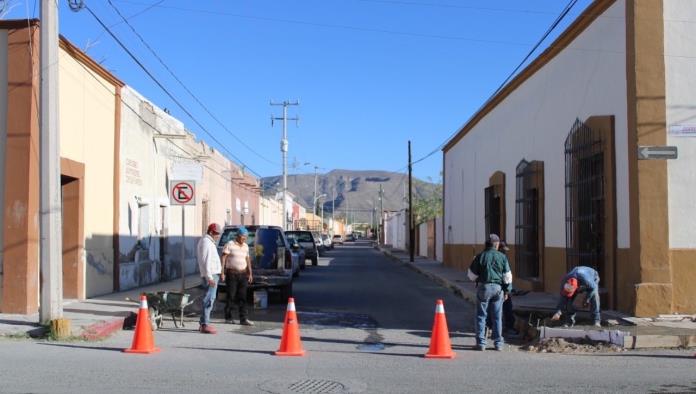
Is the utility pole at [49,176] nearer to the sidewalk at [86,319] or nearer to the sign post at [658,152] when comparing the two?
the sidewalk at [86,319]

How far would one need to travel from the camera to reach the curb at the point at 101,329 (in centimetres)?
1167

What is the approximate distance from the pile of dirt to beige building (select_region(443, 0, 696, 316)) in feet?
5.75

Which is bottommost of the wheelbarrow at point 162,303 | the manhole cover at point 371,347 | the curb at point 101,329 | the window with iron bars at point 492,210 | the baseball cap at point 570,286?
the manhole cover at point 371,347

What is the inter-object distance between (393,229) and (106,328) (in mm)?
69731

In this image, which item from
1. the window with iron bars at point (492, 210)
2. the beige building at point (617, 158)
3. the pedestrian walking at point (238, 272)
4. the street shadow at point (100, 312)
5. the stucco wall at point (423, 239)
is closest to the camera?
the beige building at point (617, 158)

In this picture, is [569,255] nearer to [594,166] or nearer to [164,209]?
[594,166]

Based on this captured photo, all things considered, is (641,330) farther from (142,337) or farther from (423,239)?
(423,239)

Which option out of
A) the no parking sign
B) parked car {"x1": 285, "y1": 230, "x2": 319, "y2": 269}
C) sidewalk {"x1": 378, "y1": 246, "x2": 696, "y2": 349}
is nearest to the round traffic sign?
the no parking sign

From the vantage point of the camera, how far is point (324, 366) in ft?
31.3

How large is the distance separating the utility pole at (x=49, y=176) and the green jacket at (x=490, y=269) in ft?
21.4

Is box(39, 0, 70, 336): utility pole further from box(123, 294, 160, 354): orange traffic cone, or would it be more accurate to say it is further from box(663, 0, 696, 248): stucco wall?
box(663, 0, 696, 248): stucco wall

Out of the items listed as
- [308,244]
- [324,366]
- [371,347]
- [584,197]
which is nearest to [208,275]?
[371,347]

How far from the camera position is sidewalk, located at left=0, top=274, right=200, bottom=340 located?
11.7 metres

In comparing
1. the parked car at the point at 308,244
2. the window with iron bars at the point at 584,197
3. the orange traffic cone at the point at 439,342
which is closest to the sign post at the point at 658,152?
the window with iron bars at the point at 584,197
